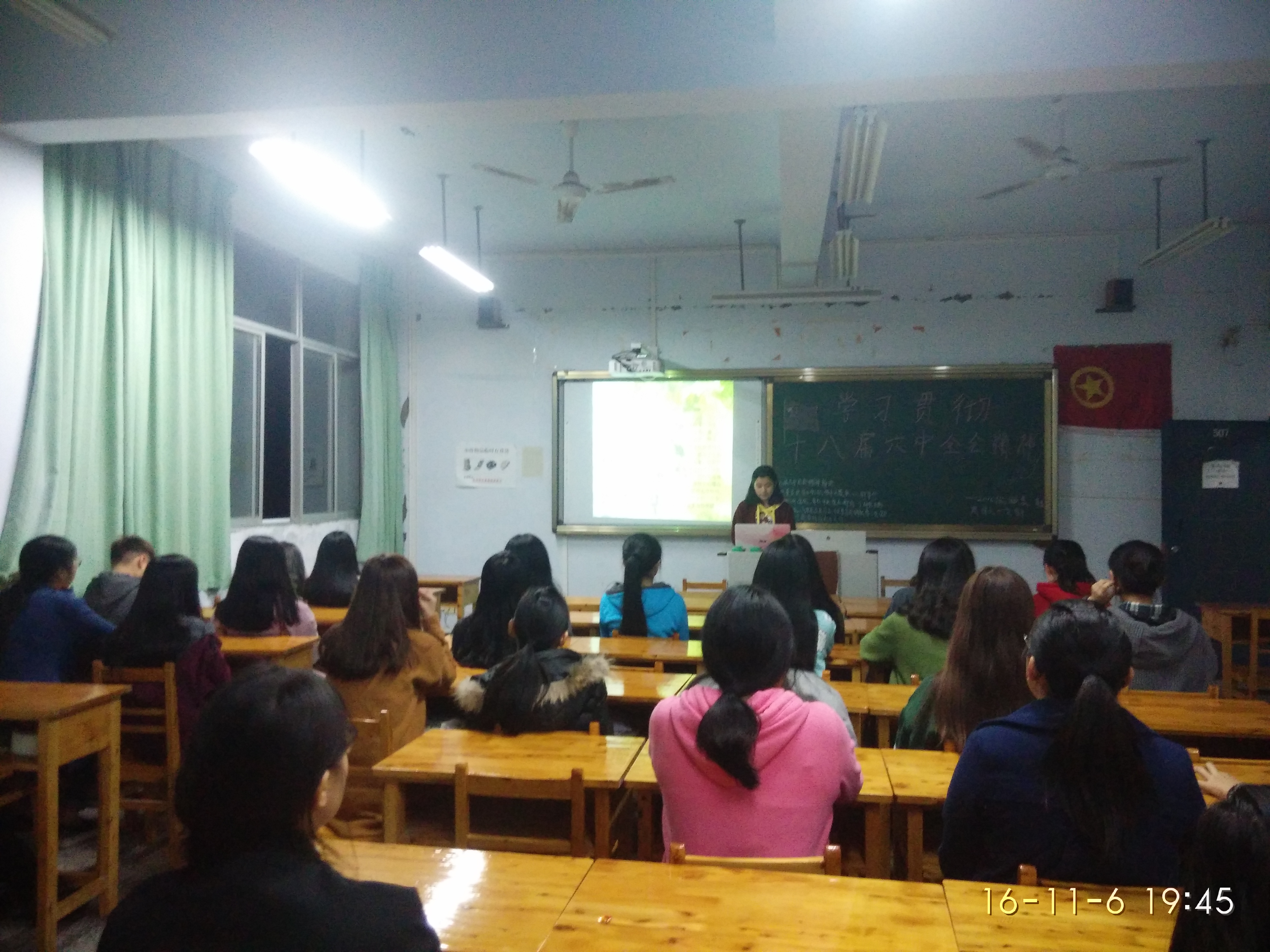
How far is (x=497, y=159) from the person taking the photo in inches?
186

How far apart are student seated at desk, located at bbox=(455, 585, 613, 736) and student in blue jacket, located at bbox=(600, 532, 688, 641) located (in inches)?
45.5

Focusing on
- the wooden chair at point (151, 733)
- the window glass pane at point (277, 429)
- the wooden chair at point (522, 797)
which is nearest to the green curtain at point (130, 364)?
the window glass pane at point (277, 429)

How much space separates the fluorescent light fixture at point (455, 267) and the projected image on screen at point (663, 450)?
1362 mm

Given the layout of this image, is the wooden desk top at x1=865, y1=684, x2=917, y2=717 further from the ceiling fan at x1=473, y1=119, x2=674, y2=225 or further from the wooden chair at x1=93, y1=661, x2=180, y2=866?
the ceiling fan at x1=473, y1=119, x2=674, y2=225

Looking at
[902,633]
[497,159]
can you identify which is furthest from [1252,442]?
[497,159]

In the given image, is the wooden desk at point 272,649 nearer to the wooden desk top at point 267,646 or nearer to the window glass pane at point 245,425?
the wooden desk top at point 267,646

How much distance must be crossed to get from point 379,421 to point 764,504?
3010 millimetres

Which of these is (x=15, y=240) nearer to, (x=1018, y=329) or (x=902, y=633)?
(x=902, y=633)

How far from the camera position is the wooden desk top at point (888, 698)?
250 cm

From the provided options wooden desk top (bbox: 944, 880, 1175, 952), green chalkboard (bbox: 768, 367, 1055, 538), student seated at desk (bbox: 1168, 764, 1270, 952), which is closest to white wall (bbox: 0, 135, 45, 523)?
wooden desk top (bbox: 944, 880, 1175, 952)

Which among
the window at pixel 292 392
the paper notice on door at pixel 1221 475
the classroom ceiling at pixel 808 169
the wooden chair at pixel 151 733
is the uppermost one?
the classroom ceiling at pixel 808 169

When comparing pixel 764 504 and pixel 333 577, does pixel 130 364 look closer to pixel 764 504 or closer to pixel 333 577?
pixel 333 577

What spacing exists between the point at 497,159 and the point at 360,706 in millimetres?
3238

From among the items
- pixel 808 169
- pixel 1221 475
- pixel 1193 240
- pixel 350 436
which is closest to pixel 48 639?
pixel 808 169
